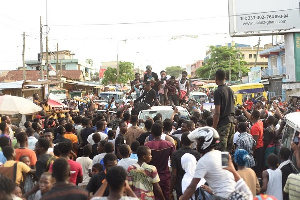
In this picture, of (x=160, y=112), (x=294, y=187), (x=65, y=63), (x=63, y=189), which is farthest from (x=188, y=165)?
(x=65, y=63)

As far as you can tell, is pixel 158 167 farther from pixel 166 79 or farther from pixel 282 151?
pixel 166 79

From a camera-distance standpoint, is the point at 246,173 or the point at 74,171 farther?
the point at 74,171

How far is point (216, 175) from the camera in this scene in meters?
5.39

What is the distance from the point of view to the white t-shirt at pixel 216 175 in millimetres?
5375

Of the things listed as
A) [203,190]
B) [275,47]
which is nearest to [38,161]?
[203,190]

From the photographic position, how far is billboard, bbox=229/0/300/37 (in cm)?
3428

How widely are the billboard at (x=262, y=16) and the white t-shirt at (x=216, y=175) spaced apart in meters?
29.8

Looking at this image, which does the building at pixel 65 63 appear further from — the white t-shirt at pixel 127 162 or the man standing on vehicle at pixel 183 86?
the white t-shirt at pixel 127 162

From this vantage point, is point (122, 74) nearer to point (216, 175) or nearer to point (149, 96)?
point (149, 96)

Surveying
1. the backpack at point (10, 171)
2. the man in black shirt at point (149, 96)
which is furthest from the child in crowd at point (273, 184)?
the man in black shirt at point (149, 96)

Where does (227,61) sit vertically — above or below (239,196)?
above

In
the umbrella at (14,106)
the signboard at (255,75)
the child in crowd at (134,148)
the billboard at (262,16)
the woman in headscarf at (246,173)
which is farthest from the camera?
the signboard at (255,75)

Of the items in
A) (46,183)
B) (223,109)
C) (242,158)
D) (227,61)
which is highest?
(227,61)

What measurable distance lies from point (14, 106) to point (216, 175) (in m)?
9.57
